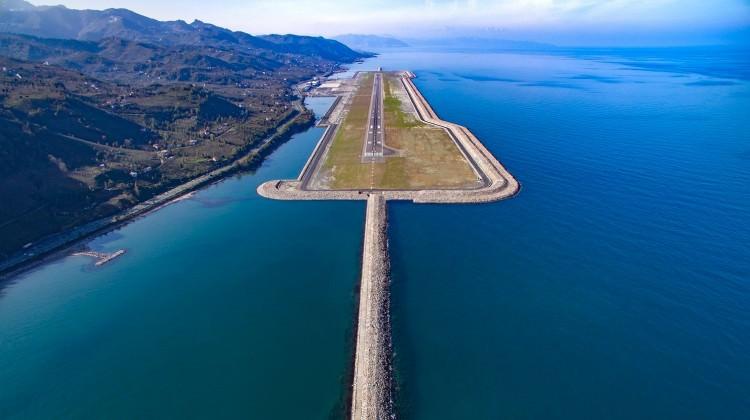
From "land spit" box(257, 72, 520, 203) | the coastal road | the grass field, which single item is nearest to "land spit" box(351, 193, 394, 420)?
"land spit" box(257, 72, 520, 203)

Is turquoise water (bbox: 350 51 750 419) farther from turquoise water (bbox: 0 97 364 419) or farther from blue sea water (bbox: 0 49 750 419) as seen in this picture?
turquoise water (bbox: 0 97 364 419)

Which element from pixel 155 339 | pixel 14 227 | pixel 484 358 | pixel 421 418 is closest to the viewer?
pixel 421 418

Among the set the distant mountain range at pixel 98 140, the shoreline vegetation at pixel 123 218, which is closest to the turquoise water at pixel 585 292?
the shoreline vegetation at pixel 123 218

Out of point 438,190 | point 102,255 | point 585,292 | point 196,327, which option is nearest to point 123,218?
point 102,255

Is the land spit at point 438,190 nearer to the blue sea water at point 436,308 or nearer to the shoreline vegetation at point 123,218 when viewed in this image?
the blue sea water at point 436,308

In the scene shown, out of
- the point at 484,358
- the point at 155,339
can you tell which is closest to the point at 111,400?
the point at 155,339

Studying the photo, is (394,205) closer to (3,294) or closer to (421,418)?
(421,418)
